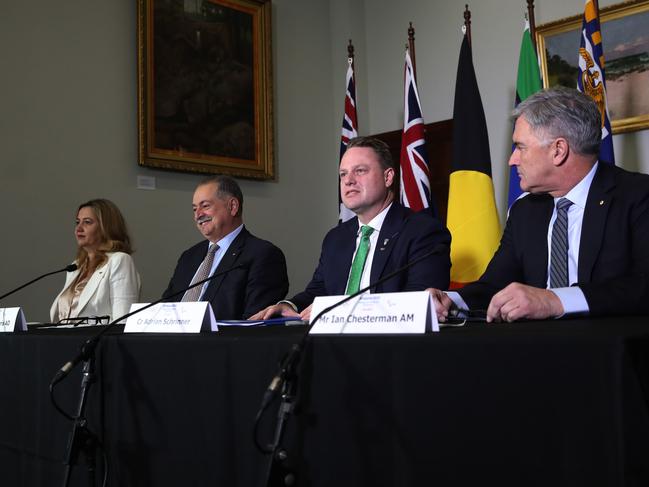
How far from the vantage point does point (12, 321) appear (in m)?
2.30

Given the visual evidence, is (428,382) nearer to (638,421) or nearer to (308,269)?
(638,421)

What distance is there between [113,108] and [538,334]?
4.43 m

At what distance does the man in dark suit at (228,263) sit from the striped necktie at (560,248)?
1430 millimetres

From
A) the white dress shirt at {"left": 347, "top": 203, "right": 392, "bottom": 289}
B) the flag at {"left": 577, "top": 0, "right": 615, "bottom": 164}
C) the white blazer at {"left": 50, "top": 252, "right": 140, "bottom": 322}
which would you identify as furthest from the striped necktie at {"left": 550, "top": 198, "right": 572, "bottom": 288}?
the white blazer at {"left": 50, "top": 252, "right": 140, "bottom": 322}

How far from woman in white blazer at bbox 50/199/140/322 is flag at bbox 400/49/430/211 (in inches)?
74.7

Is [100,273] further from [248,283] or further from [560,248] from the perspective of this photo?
[560,248]

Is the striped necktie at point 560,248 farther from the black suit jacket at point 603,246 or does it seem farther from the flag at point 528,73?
the flag at point 528,73

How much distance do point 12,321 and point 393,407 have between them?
1656mm

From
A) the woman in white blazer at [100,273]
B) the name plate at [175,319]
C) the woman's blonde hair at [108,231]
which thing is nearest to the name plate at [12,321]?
the name plate at [175,319]

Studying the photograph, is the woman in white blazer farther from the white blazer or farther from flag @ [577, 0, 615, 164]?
flag @ [577, 0, 615, 164]

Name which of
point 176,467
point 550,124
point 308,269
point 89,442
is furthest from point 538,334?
point 308,269

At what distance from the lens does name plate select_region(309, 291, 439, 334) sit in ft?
4.09

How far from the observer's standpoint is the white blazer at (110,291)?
149 inches

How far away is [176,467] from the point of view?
147 cm
